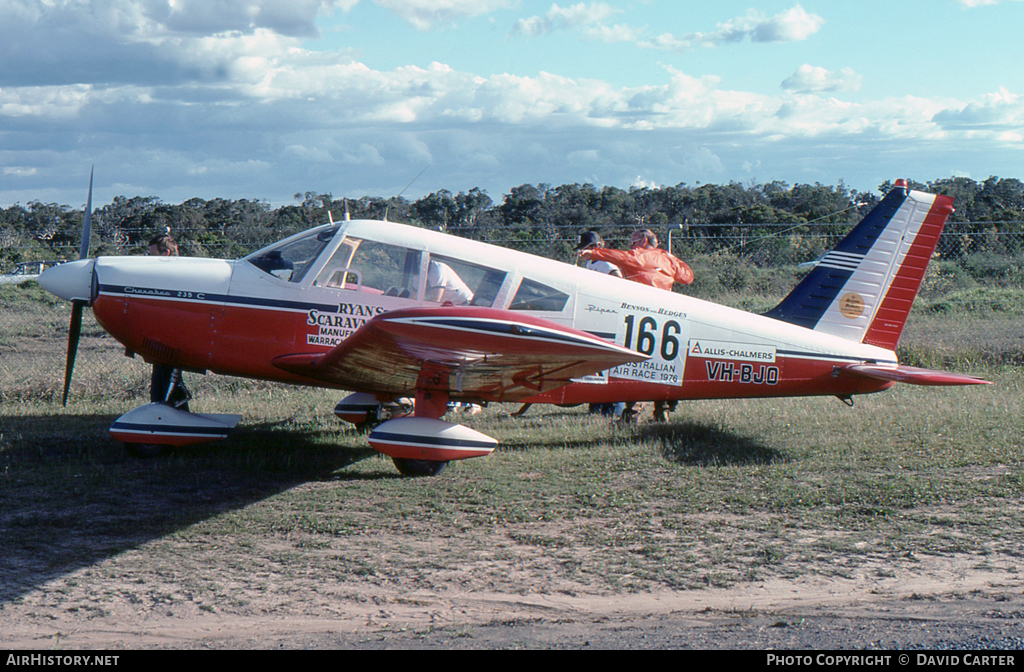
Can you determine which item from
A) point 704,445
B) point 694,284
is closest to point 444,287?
point 704,445

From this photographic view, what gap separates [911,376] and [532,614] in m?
4.87

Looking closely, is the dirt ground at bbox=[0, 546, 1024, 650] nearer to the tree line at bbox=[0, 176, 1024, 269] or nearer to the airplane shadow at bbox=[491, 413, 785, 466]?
the airplane shadow at bbox=[491, 413, 785, 466]

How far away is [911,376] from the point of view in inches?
292

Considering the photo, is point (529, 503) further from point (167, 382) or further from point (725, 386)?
point (167, 382)

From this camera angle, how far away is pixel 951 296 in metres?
17.9

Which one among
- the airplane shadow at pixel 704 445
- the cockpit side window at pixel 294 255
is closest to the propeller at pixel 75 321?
the cockpit side window at pixel 294 255

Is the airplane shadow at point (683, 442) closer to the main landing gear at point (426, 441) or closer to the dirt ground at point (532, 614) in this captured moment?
the main landing gear at point (426, 441)

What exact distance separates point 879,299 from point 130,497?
7307mm

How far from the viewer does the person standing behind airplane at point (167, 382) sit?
305 inches

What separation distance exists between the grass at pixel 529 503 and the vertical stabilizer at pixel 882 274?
1065 mm

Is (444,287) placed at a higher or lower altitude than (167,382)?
higher
